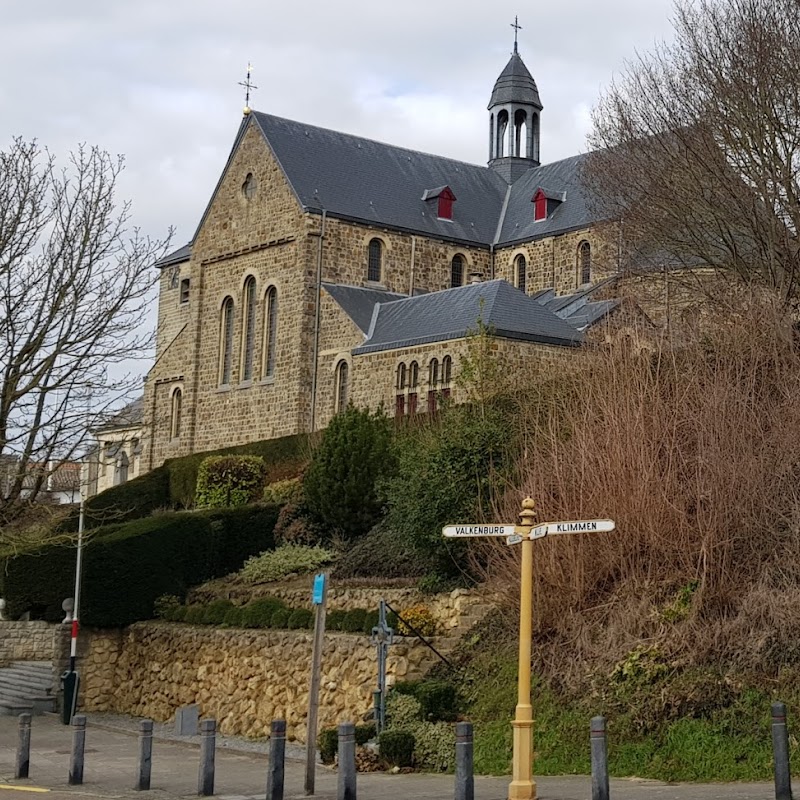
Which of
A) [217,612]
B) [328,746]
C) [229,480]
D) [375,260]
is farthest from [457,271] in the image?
[328,746]

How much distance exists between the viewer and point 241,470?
32938 millimetres

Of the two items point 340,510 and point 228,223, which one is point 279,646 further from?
point 228,223

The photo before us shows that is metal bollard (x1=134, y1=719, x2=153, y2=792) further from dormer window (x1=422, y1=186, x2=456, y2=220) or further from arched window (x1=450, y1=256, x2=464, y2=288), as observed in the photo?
dormer window (x1=422, y1=186, x2=456, y2=220)

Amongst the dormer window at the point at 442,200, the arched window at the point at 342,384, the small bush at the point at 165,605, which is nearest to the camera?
the small bush at the point at 165,605

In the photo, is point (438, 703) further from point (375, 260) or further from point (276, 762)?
point (375, 260)

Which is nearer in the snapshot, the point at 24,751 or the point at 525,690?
the point at 525,690

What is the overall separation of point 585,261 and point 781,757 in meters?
30.5

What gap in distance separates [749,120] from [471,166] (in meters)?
26.1

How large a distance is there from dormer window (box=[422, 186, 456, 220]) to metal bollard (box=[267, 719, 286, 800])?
31.5 m

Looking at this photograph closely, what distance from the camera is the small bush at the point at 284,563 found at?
25156 millimetres

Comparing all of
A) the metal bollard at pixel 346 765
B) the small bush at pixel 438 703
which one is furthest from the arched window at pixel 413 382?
the metal bollard at pixel 346 765

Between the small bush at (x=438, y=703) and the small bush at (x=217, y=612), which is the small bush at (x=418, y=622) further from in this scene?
the small bush at (x=217, y=612)

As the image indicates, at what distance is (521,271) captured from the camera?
43.5 meters

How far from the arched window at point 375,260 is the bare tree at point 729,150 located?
677 inches
